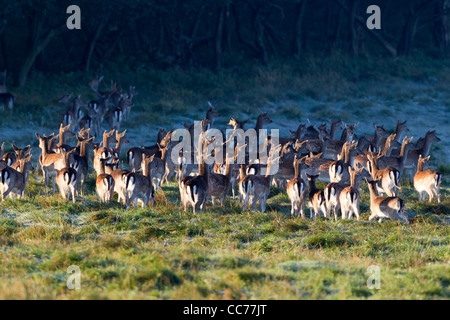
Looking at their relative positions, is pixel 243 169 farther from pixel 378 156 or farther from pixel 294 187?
pixel 378 156

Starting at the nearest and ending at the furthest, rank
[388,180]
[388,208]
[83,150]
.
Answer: [388,208]
[388,180]
[83,150]

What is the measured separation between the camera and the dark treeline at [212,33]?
84.0 feet

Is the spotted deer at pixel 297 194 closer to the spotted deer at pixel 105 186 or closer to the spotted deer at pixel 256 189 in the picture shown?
the spotted deer at pixel 256 189

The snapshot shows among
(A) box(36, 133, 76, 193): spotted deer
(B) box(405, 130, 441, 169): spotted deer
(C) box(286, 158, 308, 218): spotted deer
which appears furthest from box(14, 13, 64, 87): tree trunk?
(C) box(286, 158, 308, 218): spotted deer

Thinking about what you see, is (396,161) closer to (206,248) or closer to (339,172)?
(339,172)

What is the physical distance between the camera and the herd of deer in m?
12.8

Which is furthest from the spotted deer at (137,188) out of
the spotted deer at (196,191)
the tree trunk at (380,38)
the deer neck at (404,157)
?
the tree trunk at (380,38)

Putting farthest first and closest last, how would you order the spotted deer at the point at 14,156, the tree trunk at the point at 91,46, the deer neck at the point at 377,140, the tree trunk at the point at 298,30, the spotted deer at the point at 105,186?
the tree trunk at the point at 298,30, the tree trunk at the point at 91,46, the deer neck at the point at 377,140, the spotted deer at the point at 14,156, the spotted deer at the point at 105,186

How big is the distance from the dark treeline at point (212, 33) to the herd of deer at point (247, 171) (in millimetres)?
6269

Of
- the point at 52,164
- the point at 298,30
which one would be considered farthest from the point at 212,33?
the point at 52,164

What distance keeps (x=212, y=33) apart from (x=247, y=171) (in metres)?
18.1

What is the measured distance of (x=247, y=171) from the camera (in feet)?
48.8

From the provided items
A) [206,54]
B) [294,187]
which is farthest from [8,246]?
[206,54]

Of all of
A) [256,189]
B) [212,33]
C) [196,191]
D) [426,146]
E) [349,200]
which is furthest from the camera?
[212,33]
